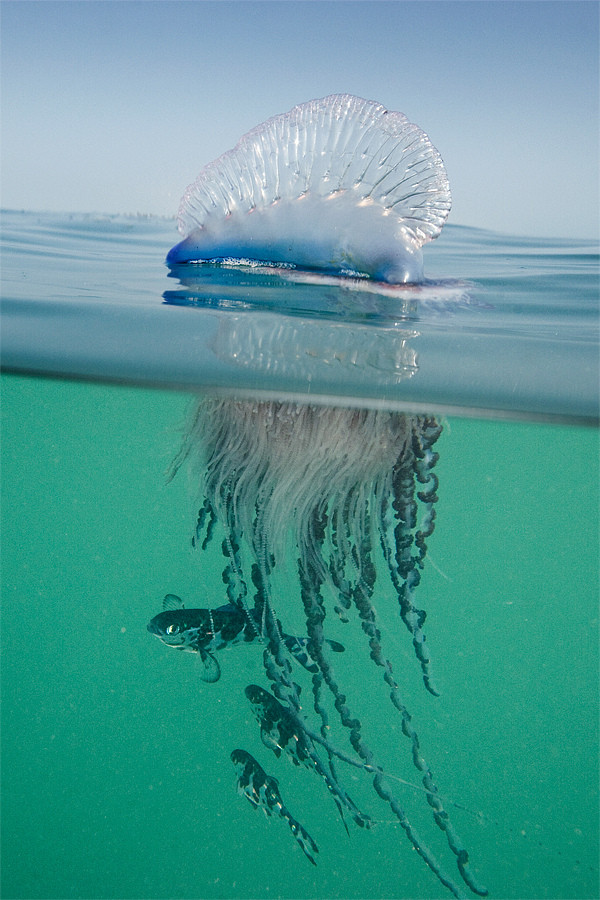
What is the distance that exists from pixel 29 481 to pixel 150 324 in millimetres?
1031

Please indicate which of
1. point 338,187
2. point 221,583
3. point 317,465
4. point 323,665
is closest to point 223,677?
point 221,583

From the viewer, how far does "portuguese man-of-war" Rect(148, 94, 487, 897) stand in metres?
2.21

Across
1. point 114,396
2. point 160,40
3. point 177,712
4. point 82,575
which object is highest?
point 160,40

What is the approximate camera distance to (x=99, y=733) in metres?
3.07

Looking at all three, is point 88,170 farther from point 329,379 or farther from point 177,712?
point 177,712

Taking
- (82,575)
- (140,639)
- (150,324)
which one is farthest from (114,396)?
(140,639)

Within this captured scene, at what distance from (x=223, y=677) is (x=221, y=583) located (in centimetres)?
38

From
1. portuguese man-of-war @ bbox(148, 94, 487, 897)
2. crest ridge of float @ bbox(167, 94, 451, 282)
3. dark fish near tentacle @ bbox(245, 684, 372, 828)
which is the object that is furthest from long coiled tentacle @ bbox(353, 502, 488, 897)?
crest ridge of float @ bbox(167, 94, 451, 282)

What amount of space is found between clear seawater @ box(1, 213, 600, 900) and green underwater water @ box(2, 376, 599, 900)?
1 cm

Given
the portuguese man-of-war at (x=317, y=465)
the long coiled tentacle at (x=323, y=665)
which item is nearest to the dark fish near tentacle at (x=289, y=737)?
the portuguese man-of-war at (x=317, y=465)

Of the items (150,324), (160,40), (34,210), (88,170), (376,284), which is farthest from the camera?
(34,210)

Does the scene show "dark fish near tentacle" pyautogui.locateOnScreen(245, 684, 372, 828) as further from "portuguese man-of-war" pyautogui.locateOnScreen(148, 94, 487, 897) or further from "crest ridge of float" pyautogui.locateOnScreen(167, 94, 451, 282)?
"crest ridge of float" pyautogui.locateOnScreen(167, 94, 451, 282)

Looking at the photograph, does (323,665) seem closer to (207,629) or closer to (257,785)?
(207,629)

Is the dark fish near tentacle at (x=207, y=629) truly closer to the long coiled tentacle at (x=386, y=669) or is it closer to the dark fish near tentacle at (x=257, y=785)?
the long coiled tentacle at (x=386, y=669)
